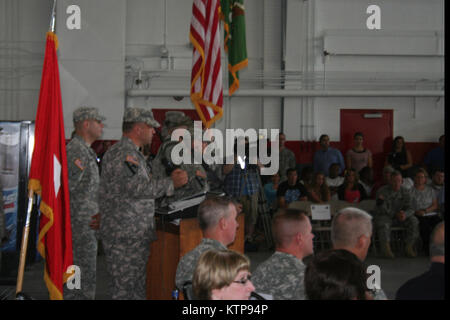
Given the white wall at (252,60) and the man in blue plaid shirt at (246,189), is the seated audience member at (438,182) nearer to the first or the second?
the man in blue plaid shirt at (246,189)

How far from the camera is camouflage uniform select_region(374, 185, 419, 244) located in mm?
8414

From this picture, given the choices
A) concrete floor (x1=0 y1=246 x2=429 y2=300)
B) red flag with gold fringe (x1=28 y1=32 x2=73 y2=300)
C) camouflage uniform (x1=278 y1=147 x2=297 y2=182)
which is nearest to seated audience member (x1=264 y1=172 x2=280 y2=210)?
concrete floor (x1=0 y1=246 x2=429 y2=300)

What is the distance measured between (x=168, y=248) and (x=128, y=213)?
0.48 m

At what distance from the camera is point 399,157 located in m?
10.8

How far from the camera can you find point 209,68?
19.2 ft

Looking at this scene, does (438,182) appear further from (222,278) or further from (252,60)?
(222,278)

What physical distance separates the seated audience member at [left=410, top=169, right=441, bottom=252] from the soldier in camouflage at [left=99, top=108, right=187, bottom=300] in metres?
5.68

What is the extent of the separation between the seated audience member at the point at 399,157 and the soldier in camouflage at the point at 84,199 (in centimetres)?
752

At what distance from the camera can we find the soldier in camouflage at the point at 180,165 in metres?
4.59

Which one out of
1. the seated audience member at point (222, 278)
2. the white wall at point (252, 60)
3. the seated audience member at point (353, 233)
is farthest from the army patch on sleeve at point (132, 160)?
the white wall at point (252, 60)

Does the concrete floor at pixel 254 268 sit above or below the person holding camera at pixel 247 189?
below

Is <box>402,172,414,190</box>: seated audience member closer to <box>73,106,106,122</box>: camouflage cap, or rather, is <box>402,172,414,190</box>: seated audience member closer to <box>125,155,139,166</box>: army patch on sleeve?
<box>73,106,106,122</box>: camouflage cap
